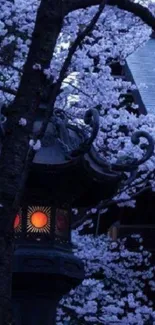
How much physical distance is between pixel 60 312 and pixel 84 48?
134 inches

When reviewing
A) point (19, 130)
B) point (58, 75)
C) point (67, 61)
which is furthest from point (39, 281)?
point (67, 61)

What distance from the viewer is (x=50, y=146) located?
20.4 feet

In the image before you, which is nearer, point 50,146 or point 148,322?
point 50,146

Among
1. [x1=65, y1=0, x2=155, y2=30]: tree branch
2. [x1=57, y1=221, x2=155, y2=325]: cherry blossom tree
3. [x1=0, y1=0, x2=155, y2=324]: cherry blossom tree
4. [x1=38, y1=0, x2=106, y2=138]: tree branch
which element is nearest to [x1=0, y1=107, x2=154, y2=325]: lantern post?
[x1=0, y1=0, x2=155, y2=324]: cherry blossom tree

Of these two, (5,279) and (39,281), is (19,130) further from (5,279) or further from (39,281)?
(39,281)

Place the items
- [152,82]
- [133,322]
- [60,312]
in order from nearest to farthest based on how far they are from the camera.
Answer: [60,312], [133,322], [152,82]

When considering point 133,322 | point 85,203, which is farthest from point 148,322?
point 85,203

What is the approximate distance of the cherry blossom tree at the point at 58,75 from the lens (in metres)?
4.98

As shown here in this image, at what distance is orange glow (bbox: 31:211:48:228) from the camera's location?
6.38 meters

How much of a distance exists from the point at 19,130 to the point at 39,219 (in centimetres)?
147

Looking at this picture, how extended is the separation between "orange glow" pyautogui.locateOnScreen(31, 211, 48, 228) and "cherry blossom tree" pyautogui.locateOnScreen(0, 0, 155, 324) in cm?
78

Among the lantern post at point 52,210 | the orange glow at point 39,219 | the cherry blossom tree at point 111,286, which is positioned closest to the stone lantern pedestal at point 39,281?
the lantern post at point 52,210

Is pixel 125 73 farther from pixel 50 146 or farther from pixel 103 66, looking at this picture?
pixel 50 146

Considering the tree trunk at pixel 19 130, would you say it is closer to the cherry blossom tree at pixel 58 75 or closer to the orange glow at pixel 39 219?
the cherry blossom tree at pixel 58 75
